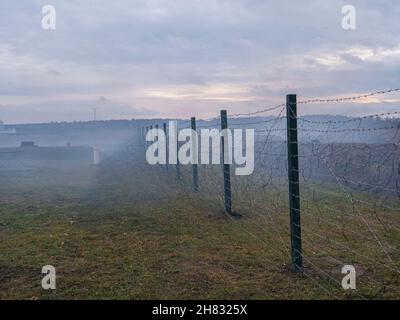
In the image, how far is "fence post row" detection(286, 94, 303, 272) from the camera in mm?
6199

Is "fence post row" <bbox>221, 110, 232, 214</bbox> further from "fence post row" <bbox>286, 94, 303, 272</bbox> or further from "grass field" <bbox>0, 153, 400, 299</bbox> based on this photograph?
"fence post row" <bbox>286, 94, 303, 272</bbox>

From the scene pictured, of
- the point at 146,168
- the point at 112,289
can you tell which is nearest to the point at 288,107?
the point at 112,289

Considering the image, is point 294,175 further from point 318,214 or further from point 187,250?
point 318,214

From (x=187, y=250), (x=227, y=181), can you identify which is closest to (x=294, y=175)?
(x=187, y=250)

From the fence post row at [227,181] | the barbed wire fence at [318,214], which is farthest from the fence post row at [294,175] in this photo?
the fence post row at [227,181]

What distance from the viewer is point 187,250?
7492mm

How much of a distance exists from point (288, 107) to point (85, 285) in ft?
12.3

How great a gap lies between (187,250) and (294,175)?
7.88 feet

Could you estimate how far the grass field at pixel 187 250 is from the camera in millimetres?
5637

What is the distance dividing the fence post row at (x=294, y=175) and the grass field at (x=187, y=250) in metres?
0.27

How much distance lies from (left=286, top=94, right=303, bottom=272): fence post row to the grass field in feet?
0.89

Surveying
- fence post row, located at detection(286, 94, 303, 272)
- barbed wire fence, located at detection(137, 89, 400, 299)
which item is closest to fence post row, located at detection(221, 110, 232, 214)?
barbed wire fence, located at detection(137, 89, 400, 299)
